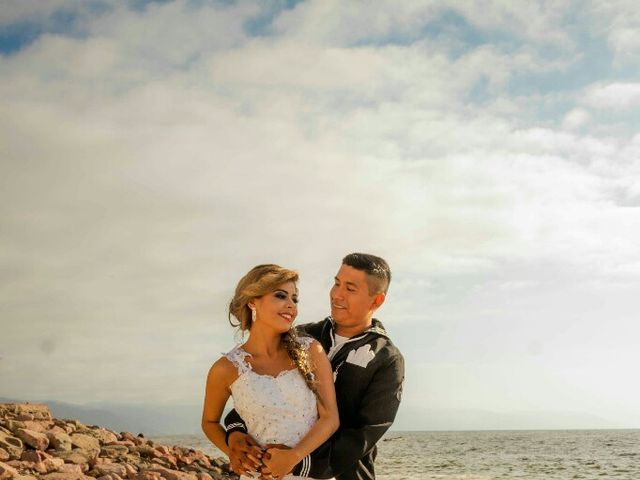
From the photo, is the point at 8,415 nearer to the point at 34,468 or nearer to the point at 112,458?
the point at 112,458

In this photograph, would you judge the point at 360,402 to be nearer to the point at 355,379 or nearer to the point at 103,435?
the point at 355,379

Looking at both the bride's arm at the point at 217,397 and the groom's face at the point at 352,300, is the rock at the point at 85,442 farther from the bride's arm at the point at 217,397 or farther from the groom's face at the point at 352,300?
the groom's face at the point at 352,300

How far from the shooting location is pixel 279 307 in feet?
14.2

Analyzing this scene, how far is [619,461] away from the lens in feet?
122

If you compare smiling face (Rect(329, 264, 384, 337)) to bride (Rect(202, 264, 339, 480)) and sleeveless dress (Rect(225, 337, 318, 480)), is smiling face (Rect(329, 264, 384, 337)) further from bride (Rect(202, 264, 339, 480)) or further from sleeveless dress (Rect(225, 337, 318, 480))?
sleeveless dress (Rect(225, 337, 318, 480))

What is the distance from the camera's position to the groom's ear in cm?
473

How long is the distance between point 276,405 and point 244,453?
0.98 ft

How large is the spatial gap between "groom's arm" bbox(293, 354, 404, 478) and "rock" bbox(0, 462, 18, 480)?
17.1 feet

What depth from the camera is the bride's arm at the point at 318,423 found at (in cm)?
405

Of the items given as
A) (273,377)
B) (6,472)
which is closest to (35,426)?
(6,472)

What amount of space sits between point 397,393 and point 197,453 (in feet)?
35.2

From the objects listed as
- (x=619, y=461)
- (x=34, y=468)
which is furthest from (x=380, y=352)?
(x=619, y=461)

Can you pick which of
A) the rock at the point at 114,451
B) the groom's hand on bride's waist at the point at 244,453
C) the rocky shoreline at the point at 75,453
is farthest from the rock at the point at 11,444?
the groom's hand on bride's waist at the point at 244,453

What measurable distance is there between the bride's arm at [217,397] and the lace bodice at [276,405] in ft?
0.26
